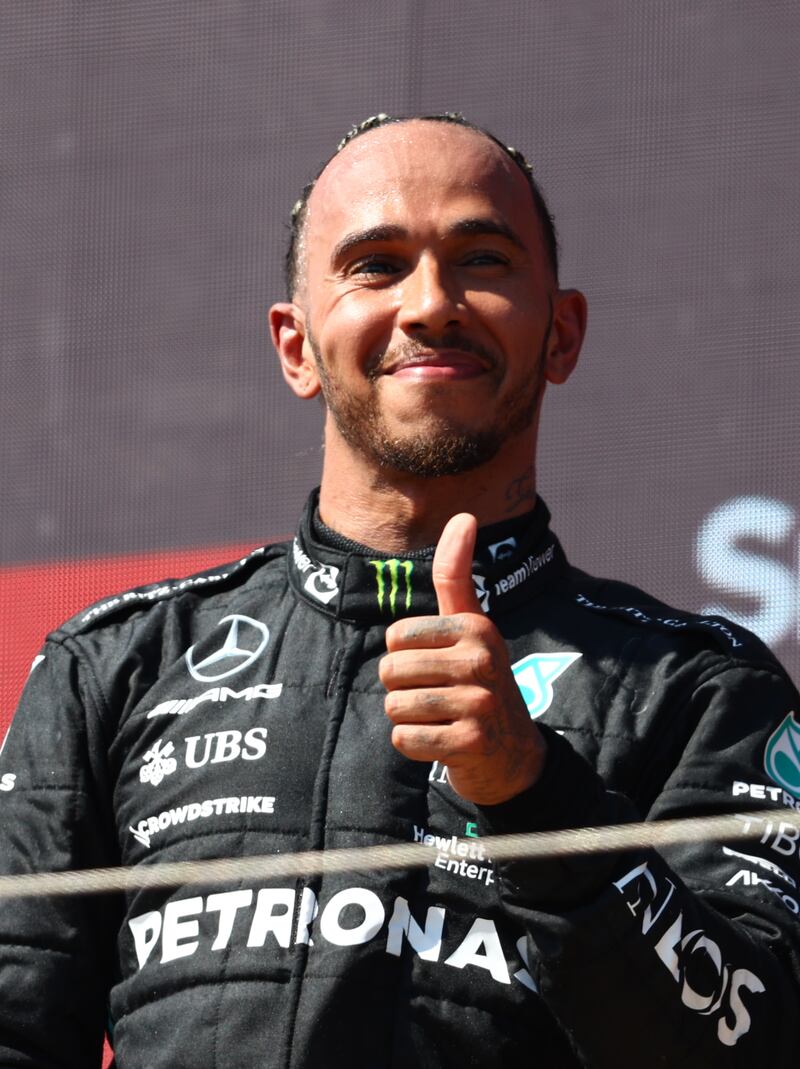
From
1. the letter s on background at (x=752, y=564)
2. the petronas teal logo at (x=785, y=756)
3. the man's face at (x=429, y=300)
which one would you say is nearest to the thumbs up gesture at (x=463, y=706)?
the petronas teal logo at (x=785, y=756)

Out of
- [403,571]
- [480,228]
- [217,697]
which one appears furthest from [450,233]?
[217,697]

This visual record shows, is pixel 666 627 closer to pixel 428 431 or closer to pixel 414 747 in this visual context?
pixel 428 431

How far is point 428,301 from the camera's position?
1613 millimetres

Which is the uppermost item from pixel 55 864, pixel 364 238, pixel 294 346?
pixel 364 238

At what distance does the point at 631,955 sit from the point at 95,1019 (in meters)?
0.46

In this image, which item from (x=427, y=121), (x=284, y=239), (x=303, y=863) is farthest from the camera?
(x=284, y=239)

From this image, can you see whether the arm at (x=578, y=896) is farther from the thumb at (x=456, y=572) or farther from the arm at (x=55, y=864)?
the arm at (x=55, y=864)

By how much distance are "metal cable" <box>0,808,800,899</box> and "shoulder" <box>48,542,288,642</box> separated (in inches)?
8.7

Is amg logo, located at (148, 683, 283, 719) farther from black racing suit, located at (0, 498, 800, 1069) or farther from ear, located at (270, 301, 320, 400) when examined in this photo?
ear, located at (270, 301, 320, 400)

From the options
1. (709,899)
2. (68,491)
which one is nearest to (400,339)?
(709,899)

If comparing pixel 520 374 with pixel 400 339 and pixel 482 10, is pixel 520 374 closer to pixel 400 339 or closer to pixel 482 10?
pixel 400 339

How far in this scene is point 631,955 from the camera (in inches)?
48.8

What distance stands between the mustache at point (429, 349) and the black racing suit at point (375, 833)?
0.14m

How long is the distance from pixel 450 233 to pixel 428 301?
74 mm
